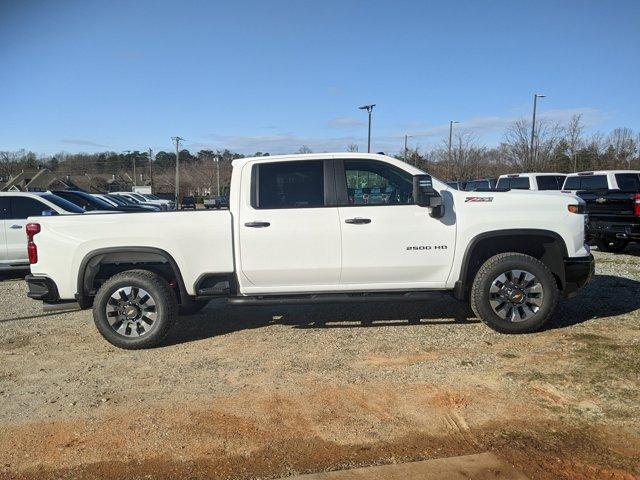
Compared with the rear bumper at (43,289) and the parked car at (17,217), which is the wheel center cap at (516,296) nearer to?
the rear bumper at (43,289)

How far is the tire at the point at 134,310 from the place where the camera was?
5445 millimetres

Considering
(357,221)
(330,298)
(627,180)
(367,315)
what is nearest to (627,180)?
(627,180)

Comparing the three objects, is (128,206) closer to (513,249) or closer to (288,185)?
(288,185)

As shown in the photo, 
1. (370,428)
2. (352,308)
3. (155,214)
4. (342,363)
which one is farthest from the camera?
(352,308)

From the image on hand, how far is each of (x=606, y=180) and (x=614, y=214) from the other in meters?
2.83

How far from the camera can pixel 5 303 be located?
7938 mm

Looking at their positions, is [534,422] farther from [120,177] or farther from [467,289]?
[120,177]

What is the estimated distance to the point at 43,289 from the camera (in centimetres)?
554

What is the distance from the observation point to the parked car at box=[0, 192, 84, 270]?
9938 mm

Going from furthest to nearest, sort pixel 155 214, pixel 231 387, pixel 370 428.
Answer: pixel 155 214 → pixel 231 387 → pixel 370 428

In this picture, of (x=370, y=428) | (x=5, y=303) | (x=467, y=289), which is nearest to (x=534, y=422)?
(x=370, y=428)

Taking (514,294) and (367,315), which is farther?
(367,315)

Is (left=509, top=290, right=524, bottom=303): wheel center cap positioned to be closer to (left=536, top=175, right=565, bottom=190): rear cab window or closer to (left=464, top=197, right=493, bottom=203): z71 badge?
(left=464, top=197, right=493, bottom=203): z71 badge

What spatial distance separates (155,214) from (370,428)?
313 centimetres
